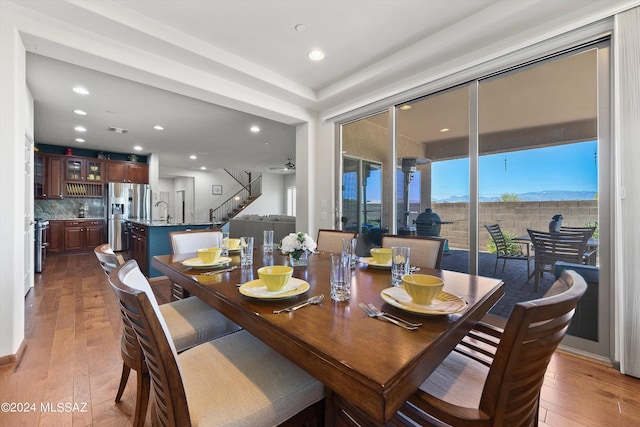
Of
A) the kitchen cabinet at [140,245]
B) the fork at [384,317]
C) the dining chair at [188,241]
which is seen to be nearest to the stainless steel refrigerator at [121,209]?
the kitchen cabinet at [140,245]

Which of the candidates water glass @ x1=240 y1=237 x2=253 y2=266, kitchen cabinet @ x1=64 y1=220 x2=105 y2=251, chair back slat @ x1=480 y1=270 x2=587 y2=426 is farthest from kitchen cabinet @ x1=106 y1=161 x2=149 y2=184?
chair back slat @ x1=480 y1=270 x2=587 y2=426

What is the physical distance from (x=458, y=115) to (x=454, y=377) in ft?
8.39

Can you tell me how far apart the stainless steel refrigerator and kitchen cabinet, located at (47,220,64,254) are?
34.5 inches

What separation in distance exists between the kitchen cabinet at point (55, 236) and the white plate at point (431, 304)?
811 cm

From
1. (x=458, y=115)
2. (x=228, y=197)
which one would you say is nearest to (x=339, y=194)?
(x=458, y=115)

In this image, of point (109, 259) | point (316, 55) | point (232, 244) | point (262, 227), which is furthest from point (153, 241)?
point (316, 55)

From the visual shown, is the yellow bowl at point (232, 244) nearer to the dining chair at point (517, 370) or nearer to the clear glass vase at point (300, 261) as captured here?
the clear glass vase at point (300, 261)

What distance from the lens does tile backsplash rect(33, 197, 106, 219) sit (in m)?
6.39

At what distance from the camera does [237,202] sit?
11.9 metres

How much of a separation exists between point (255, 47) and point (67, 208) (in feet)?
23.5

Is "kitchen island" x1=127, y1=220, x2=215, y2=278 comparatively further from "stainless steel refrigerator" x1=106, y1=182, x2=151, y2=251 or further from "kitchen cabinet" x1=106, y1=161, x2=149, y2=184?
"kitchen cabinet" x1=106, y1=161, x2=149, y2=184

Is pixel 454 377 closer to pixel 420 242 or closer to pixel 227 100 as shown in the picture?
pixel 420 242

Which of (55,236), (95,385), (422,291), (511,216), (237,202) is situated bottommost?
(95,385)

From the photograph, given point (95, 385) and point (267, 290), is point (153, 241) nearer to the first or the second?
point (95, 385)
